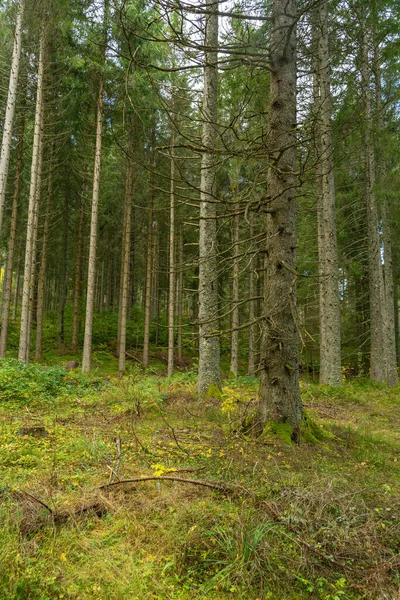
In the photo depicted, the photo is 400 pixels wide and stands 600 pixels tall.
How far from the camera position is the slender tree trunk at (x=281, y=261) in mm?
4246

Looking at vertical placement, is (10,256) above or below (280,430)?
above

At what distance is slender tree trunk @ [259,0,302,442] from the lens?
13.9ft

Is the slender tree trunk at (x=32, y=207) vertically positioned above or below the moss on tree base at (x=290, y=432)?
above

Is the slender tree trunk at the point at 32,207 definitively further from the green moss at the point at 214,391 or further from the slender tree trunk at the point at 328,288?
the slender tree trunk at the point at 328,288

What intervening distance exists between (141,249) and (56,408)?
19.2 meters

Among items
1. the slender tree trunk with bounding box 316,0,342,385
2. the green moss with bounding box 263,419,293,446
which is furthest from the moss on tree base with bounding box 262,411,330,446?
the slender tree trunk with bounding box 316,0,342,385

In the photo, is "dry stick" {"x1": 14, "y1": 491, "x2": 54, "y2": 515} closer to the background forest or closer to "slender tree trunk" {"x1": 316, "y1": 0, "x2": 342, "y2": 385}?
the background forest

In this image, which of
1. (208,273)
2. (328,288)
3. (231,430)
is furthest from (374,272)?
(231,430)

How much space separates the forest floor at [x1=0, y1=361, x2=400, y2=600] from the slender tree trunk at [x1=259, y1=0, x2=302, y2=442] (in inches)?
19.3

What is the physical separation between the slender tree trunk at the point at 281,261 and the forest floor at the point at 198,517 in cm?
49

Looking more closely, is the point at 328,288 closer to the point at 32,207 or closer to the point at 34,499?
the point at 34,499

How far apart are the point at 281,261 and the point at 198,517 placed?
2.89m

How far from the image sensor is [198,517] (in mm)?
2521

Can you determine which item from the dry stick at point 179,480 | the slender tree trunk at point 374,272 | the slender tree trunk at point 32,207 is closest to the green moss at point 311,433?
the dry stick at point 179,480
